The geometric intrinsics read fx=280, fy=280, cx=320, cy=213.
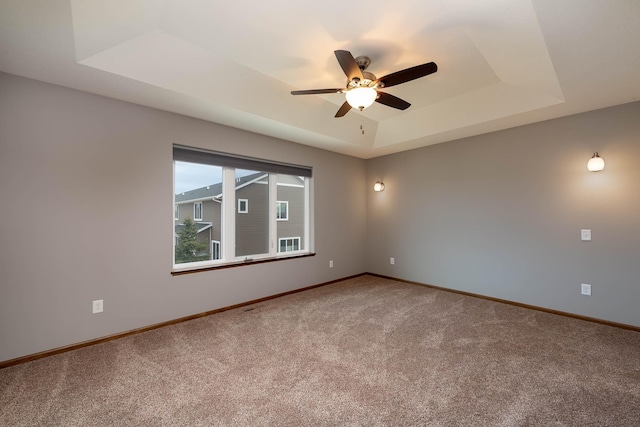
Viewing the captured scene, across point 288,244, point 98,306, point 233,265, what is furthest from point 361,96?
point 98,306

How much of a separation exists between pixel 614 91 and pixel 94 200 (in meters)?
5.09

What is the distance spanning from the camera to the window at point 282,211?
432 cm

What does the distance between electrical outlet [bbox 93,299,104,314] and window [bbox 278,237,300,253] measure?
2221 millimetres

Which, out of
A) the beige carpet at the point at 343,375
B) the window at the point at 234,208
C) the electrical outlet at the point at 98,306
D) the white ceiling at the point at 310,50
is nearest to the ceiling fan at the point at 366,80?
the white ceiling at the point at 310,50

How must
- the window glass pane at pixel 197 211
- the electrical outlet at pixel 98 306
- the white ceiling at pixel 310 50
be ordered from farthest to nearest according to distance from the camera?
the window glass pane at pixel 197 211
the electrical outlet at pixel 98 306
the white ceiling at pixel 310 50

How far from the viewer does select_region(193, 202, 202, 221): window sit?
349 centimetres

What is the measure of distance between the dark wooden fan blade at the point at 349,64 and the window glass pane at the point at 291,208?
95.1 inches

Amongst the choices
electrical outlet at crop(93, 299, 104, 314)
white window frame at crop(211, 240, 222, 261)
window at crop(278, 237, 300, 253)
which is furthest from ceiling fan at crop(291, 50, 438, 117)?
electrical outlet at crop(93, 299, 104, 314)

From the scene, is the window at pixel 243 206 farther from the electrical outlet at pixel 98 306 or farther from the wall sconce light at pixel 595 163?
the wall sconce light at pixel 595 163

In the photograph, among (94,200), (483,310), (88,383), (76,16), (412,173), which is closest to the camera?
(76,16)

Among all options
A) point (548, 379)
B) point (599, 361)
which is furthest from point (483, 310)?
point (548, 379)

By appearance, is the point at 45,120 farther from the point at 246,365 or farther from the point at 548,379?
the point at 548,379

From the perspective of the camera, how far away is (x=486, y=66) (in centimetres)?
272

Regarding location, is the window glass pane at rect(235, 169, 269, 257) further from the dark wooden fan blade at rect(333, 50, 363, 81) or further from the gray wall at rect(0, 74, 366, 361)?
the dark wooden fan blade at rect(333, 50, 363, 81)
